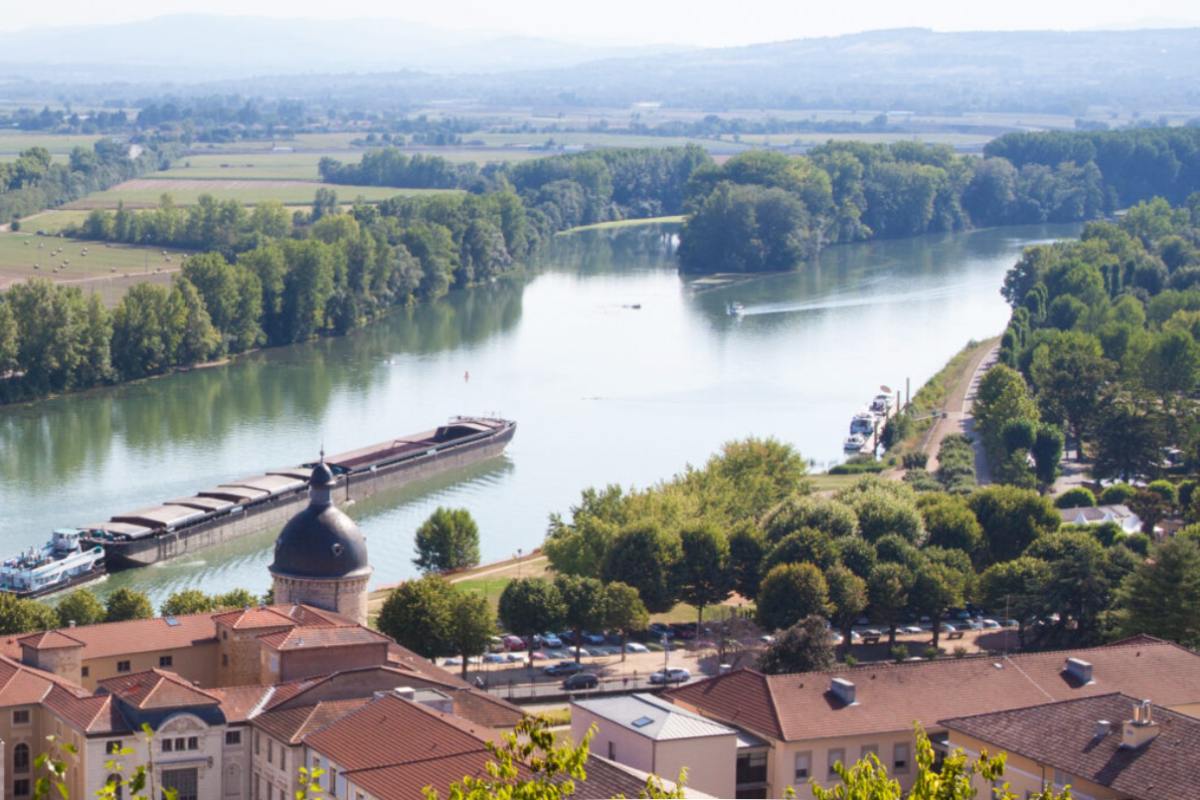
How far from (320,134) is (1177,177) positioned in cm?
6344

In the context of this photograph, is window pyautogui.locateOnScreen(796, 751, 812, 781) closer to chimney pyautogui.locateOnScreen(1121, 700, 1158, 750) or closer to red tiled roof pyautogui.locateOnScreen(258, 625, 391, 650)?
chimney pyautogui.locateOnScreen(1121, 700, 1158, 750)

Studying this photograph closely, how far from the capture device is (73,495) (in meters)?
40.3

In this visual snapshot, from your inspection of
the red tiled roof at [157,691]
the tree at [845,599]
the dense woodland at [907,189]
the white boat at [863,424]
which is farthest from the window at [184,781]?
the dense woodland at [907,189]

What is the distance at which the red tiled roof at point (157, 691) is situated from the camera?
21547mm

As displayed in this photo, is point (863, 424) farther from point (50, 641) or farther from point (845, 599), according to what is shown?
point (50, 641)

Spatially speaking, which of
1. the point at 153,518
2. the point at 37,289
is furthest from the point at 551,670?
the point at 37,289

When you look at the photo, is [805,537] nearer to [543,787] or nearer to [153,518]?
[153,518]

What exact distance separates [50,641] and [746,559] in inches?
452

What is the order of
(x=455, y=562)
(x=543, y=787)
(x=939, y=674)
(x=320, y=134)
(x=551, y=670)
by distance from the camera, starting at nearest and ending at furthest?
1. (x=543, y=787)
2. (x=939, y=674)
3. (x=551, y=670)
4. (x=455, y=562)
5. (x=320, y=134)

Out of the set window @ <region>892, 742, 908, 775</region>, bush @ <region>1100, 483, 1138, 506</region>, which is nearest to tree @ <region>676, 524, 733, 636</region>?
window @ <region>892, 742, 908, 775</region>

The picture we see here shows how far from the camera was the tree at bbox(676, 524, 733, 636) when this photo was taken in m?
31.4

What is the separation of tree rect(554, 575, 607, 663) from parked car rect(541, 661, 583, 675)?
0.39 meters

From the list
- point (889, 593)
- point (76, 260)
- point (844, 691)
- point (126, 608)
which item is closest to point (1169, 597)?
point (889, 593)

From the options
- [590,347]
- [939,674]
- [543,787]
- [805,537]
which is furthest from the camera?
[590,347]
